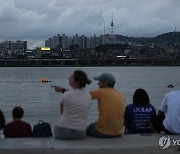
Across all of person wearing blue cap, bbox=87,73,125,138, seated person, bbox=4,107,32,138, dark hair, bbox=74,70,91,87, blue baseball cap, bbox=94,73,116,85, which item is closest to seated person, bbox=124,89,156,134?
person wearing blue cap, bbox=87,73,125,138

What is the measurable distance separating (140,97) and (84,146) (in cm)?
206

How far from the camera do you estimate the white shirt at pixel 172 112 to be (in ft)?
30.2

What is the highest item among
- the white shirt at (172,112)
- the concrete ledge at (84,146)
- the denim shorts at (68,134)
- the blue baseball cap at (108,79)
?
the blue baseball cap at (108,79)

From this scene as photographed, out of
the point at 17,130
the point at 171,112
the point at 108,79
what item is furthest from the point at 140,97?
the point at 17,130

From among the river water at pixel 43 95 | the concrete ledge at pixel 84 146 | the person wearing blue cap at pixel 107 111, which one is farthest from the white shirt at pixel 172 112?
the river water at pixel 43 95

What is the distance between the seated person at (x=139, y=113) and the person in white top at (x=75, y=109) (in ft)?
4.58

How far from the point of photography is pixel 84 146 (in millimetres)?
8141

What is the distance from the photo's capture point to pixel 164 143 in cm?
837

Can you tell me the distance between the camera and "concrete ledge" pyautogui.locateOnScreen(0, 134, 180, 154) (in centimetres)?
781

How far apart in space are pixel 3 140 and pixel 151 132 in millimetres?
3014

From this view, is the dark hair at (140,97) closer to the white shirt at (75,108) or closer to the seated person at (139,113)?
the seated person at (139,113)

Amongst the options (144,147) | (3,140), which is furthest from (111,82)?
(3,140)

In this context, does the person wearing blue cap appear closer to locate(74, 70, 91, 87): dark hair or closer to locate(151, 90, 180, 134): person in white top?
locate(74, 70, 91, 87): dark hair

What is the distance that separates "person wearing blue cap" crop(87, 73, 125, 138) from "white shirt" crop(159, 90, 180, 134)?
0.91m
